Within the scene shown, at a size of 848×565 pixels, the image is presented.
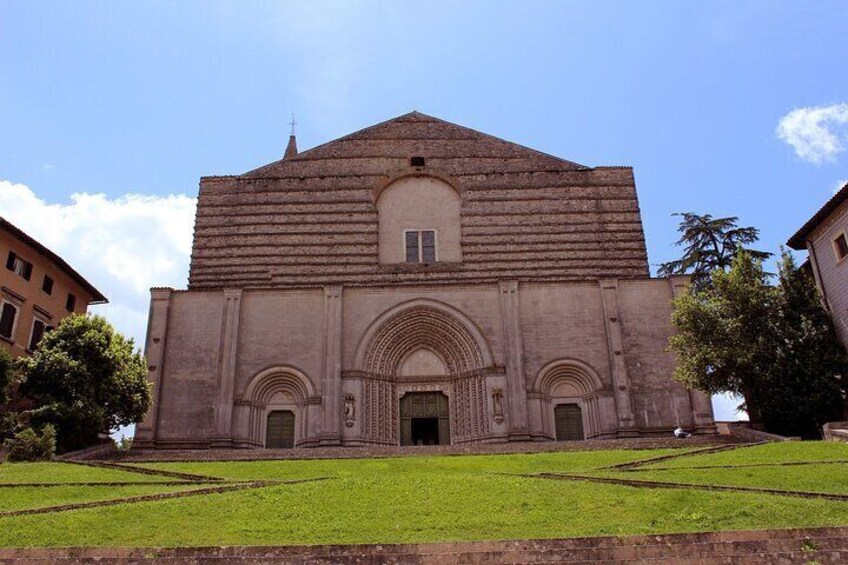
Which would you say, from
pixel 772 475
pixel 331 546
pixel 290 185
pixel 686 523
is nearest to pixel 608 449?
pixel 772 475

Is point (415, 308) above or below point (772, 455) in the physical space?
above

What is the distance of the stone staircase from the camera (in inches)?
349

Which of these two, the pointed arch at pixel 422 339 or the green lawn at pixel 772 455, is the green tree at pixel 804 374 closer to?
the green lawn at pixel 772 455

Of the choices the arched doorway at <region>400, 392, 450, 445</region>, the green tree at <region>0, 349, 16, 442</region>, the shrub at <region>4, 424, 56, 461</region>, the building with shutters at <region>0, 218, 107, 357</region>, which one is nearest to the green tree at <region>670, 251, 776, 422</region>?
the arched doorway at <region>400, 392, 450, 445</region>

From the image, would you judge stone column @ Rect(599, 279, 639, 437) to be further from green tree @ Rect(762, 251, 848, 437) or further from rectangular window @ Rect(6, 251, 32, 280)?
rectangular window @ Rect(6, 251, 32, 280)

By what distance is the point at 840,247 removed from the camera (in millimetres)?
24703

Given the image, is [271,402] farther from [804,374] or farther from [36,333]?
[804,374]

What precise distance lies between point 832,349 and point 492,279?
38.3ft

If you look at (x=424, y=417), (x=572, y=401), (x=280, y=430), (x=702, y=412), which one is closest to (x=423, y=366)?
(x=424, y=417)

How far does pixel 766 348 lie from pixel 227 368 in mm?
18022

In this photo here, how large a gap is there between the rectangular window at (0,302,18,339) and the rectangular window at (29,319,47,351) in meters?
1.15

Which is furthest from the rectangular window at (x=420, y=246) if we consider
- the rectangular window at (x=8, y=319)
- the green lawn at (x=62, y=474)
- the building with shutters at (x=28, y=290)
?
the green lawn at (x=62, y=474)

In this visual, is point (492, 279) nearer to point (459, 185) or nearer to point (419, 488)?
point (459, 185)

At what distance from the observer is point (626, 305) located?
28.8 meters
